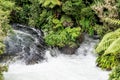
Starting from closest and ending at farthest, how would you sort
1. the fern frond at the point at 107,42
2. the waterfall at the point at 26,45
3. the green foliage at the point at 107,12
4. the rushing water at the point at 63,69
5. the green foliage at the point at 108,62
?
1. the fern frond at the point at 107,42
2. the rushing water at the point at 63,69
3. the green foliage at the point at 108,62
4. the waterfall at the point at 26,45
5. the green foliage at the point at 107,12

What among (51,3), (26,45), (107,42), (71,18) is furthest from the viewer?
(71,18)

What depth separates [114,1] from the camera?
12.8 metres

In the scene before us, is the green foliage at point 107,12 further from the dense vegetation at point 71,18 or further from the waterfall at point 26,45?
the waterfall at point 26,45

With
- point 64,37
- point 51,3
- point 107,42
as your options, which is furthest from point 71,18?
point 107,42

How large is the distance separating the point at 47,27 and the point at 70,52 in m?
1.95

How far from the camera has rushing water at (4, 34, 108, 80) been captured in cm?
1105

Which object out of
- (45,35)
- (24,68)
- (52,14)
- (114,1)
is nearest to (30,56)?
(24,68)

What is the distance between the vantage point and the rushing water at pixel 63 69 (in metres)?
11.0

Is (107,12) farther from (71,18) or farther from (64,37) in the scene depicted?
(64,37)

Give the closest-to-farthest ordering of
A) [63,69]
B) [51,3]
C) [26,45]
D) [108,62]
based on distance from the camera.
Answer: [108,62]
[63,69]
[26,45]
[51,3]

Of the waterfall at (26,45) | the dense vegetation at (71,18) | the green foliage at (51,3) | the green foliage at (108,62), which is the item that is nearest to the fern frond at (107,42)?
the green foliage at (108,62)

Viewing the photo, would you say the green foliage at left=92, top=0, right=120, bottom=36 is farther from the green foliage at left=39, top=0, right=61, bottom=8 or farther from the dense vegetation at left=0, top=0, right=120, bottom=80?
the green foliage at left=39, top=0, right=61, bottom=8

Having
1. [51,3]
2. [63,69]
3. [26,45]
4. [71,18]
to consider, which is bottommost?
[63,69]

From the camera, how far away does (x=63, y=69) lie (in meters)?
11.7
